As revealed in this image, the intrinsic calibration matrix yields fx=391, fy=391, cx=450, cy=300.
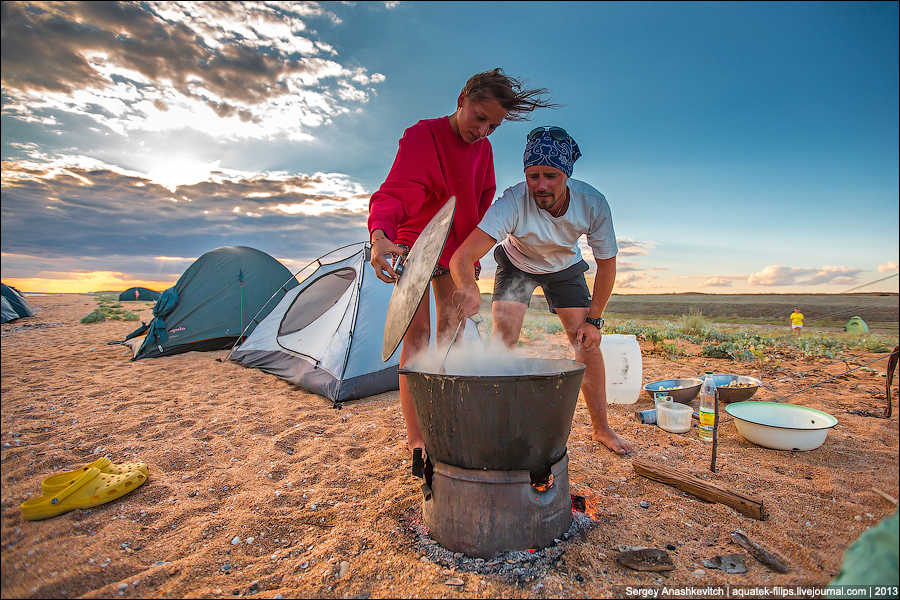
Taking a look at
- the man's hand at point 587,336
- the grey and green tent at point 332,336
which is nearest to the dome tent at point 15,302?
the grey and green tent at point 332,336

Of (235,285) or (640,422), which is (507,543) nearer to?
(640,422)

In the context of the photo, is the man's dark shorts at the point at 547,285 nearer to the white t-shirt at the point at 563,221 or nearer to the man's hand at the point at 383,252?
the white t-shirt at the point at 563,221

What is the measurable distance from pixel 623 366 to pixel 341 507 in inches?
102

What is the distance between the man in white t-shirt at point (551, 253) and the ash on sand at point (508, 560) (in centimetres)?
91

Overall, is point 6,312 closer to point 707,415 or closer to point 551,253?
point 551,253

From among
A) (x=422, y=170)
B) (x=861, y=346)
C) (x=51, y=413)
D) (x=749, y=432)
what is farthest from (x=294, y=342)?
(x=861, y=346)

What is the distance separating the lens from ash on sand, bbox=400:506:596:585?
134 cm

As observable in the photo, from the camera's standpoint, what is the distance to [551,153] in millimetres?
2031

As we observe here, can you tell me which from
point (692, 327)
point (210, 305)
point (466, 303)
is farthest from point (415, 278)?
point (692, 327)

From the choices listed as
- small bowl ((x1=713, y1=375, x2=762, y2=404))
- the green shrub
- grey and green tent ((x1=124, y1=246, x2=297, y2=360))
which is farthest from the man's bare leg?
the green shrub

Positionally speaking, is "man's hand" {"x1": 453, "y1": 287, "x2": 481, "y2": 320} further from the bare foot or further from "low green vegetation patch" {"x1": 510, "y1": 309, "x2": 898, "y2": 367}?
"low green vegetation patch" {"x1": 510, "y1": 309, "x2": 898, "y2": 367}

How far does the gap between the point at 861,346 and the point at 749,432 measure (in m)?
5.43

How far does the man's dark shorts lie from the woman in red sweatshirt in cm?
44

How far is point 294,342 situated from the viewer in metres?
4.52
